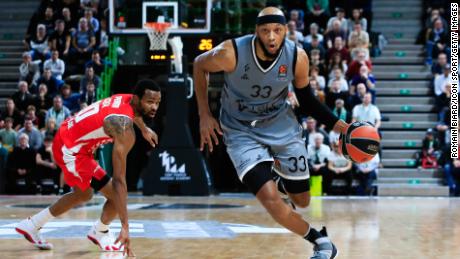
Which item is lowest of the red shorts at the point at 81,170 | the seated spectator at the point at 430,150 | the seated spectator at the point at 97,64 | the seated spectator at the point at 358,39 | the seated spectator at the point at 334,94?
the seated spectator at the point at 430,150

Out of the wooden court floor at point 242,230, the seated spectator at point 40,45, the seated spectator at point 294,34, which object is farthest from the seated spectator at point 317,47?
the seated spectator at point 40,45

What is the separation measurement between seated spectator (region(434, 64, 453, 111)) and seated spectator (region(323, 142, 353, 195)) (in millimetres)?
2960

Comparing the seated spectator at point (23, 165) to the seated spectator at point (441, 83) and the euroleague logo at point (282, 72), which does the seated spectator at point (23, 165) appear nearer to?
the seated spectator at point (441, 83)

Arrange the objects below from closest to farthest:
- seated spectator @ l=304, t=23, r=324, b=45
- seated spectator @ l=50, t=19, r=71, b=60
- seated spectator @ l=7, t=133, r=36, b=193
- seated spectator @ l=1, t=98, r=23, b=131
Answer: seated spectator @ l=7, t=133, r=36, b=193 → seated spectator @ l=1, t=98, r=23, b=131 → seated spectator @ l=304, t=23, r=324, b=45 → seated spectator @ l=50, t=19, r=71, b=60

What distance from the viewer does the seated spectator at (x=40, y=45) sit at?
17031mm

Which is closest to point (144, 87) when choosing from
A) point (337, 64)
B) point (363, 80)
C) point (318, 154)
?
point (318, 154)

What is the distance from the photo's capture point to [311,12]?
56.7ft

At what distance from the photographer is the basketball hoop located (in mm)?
13727

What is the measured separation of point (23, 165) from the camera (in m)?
14.0

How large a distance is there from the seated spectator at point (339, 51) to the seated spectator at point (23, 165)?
19.3 ft

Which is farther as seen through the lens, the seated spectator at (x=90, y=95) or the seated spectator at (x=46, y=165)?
the seated spectator at (x=90, y=95)

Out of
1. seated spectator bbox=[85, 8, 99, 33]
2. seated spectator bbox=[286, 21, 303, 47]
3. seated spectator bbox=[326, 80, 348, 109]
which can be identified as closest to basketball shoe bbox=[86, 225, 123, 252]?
seated spectator bbox=[326, 80, 348, 109]

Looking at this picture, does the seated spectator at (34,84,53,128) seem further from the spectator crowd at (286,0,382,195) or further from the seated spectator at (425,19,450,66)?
the seated spectator at (425,19,450,66)

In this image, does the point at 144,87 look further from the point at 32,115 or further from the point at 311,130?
the point at 32,115
